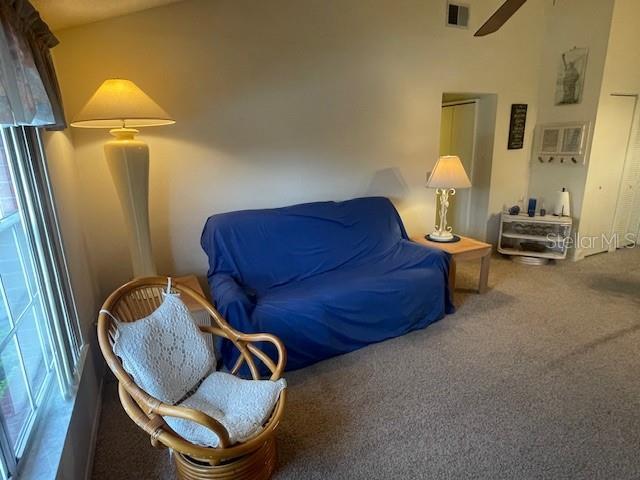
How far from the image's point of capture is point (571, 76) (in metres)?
4.04

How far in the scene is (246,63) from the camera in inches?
112

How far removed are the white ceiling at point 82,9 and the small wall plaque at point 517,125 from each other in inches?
144

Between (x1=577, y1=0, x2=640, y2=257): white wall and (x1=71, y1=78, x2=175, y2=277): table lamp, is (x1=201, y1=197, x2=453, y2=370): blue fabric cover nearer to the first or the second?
(x1=71, y1=78, x2=175, y2=277): table lamp

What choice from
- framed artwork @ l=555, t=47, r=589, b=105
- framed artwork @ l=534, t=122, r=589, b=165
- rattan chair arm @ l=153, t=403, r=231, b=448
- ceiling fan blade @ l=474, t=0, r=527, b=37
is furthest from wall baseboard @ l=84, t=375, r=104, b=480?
framed artwork @ l=555, t=47, r=589, b=105

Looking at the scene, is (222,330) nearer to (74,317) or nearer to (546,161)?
(74,317)

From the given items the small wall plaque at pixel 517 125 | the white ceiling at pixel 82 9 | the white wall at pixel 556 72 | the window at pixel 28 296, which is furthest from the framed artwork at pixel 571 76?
the window at pixel 28 296

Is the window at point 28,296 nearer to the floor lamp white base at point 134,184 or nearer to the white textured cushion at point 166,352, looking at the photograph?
the white textured cushion at point 166,352

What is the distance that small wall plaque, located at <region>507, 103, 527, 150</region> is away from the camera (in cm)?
425

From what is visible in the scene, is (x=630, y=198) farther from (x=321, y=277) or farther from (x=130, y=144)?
(x=130, y=144)

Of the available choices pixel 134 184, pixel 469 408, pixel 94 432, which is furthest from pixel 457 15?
pixel 94 432

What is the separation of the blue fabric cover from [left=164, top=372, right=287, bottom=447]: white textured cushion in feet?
1.78

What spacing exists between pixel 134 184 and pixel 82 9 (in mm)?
960

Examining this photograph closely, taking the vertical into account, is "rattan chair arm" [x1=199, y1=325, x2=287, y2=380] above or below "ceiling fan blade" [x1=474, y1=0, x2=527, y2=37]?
→ below

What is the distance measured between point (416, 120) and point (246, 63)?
1.74 metres
